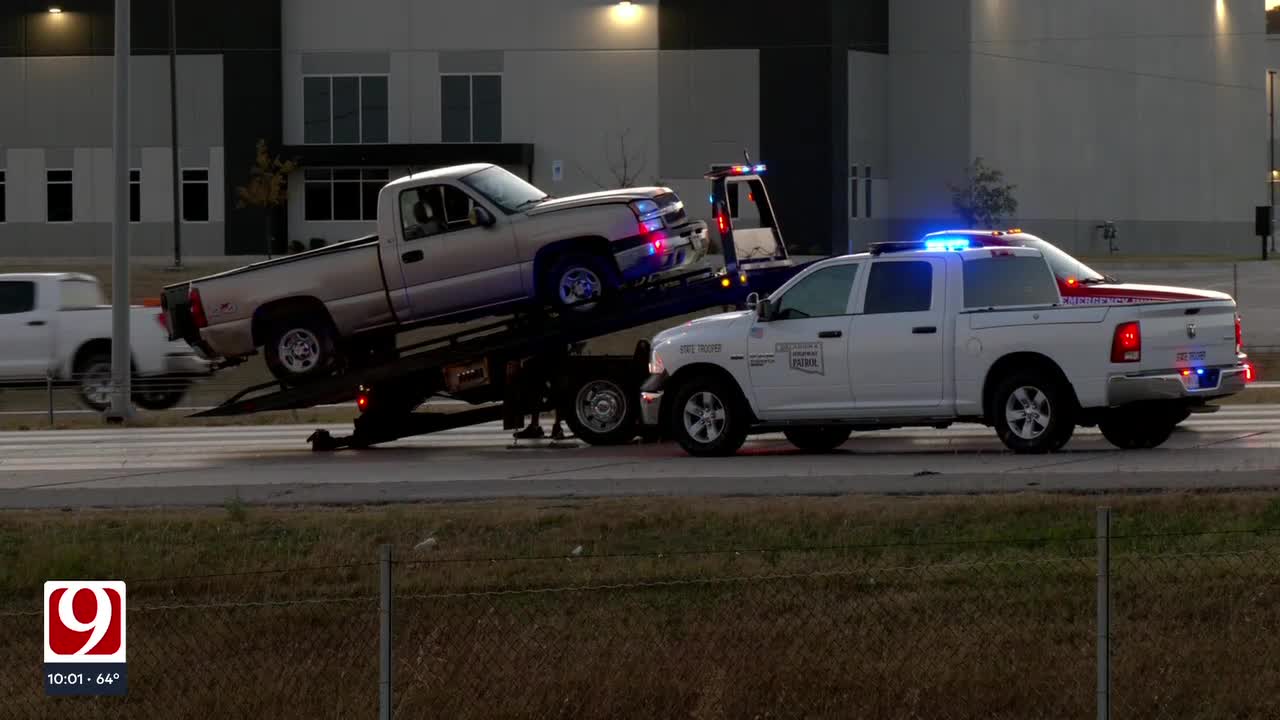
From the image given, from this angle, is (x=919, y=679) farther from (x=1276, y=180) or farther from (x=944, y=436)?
(x=1276, y=180)

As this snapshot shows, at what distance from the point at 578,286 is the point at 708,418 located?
6.88ft

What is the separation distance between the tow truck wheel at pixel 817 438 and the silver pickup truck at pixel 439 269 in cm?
222

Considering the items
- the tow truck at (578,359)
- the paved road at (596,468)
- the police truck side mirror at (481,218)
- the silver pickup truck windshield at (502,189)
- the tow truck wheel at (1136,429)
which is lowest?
the paved road at (596,468)

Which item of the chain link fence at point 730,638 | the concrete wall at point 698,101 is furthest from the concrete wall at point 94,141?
the chain link fence at point 730,638

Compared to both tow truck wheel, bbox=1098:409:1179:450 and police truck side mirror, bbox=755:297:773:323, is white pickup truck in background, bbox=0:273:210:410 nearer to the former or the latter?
police truck side mirror, bbox=755:297:773:323

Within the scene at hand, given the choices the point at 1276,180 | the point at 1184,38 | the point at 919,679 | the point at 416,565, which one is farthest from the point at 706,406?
the point at 1276,180

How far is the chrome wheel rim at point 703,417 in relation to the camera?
19.0 m

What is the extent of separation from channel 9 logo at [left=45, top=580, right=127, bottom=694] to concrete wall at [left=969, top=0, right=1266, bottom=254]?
65238 millimetres

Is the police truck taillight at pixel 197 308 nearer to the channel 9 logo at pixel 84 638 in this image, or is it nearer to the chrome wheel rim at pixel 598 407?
the chrome wheel rim at pixel 598 407

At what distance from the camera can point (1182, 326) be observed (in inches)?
677

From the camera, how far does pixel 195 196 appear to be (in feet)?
230

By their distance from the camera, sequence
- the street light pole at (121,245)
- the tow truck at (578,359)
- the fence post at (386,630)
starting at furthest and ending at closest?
the street light pole at (121,245) → the tow truck at (578,359) → the fence post at (386,630)

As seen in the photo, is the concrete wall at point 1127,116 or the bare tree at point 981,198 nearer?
the bare tree at point 981,198

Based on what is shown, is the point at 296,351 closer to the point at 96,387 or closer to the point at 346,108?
the point at 96,387
